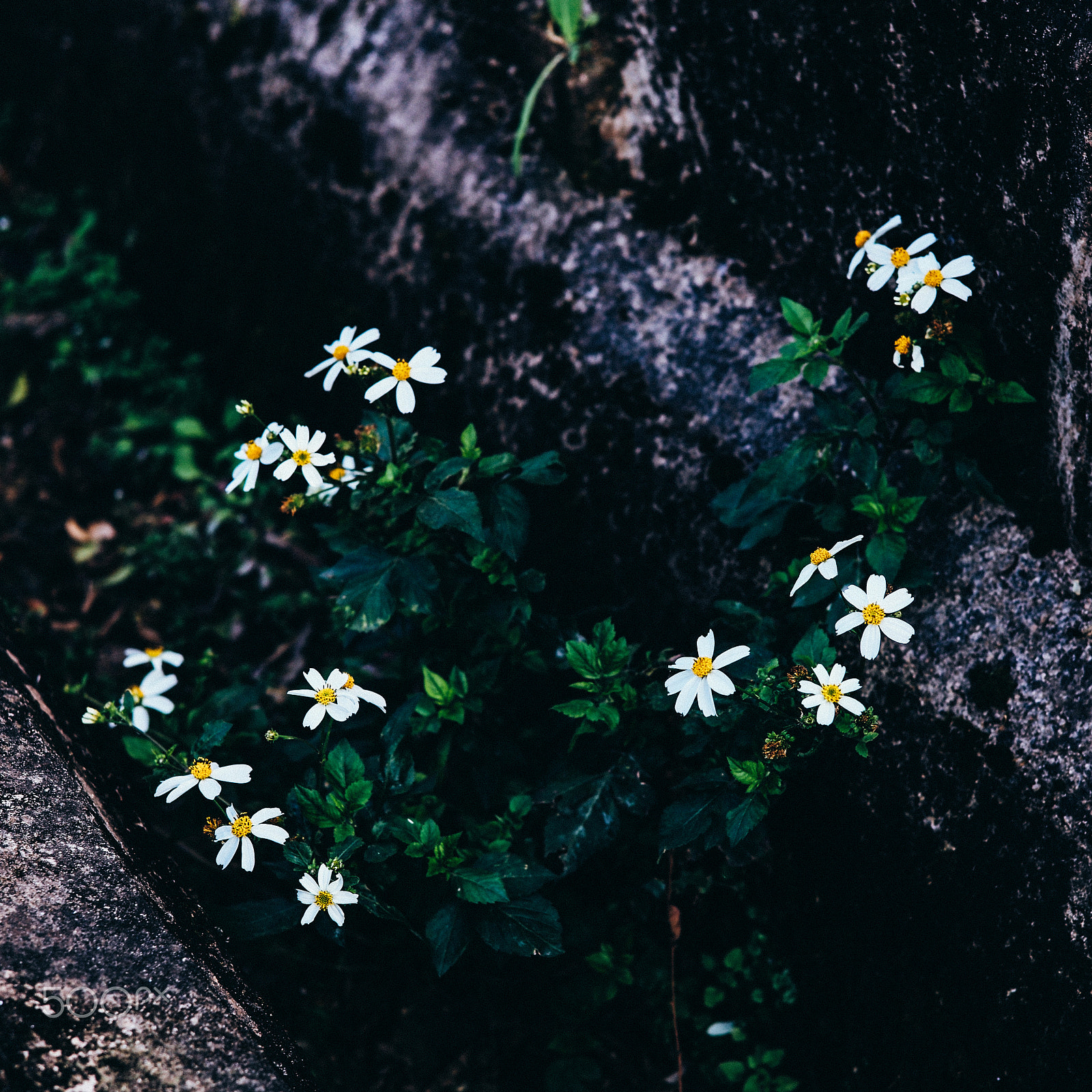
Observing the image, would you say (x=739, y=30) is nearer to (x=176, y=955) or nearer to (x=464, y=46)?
(x=464, y=46)

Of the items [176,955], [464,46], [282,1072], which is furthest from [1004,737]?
[464,46]

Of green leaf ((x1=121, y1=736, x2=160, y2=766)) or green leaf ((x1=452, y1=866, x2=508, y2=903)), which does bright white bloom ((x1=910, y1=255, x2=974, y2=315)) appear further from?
green leaf ((x1=121, y1=736, x2=160, y2=766))

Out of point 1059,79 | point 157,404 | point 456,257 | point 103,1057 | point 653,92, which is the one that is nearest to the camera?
point 103,1057

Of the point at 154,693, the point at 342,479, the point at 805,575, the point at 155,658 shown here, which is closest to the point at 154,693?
the point at 154,693

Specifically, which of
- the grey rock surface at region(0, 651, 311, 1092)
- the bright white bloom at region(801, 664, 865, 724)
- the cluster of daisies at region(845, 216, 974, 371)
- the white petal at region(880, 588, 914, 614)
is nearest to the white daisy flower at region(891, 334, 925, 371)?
the cluster of daisies at region(845, 216, 974, 371)

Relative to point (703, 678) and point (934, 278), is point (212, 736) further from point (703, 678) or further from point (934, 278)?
point (934, 278)

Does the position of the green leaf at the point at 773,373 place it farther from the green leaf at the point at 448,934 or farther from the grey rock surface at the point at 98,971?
the grey rock surface at the point at 98,971
